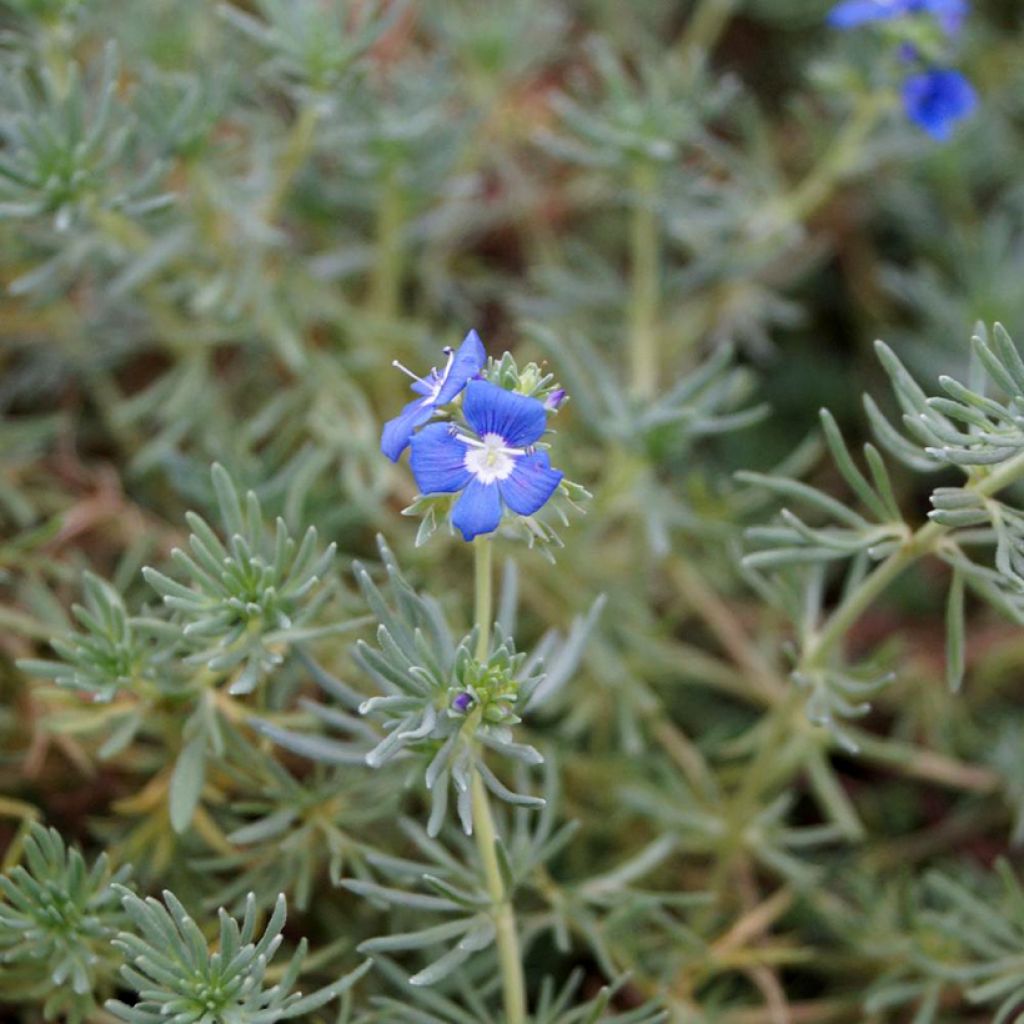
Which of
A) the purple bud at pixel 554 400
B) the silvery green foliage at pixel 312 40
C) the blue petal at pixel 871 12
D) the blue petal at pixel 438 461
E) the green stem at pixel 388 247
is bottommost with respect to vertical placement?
the green stem at pixel 388 247

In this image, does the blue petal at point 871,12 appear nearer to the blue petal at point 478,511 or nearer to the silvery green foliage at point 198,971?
the blue petal at point 478,511

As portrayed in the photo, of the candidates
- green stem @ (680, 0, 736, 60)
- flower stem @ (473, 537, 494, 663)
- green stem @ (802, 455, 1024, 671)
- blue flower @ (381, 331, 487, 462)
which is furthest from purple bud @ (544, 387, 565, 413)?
green stem @ (680, 0, 736, 60)

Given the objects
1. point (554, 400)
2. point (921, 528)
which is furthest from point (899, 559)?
point (554, 400)

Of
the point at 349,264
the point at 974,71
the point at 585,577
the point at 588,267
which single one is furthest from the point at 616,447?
the point at 974,71

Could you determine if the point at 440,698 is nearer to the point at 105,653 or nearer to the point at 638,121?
the point at 105,653

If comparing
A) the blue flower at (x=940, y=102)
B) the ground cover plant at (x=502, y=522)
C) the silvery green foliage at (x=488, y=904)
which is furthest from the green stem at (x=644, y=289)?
the silvery green foliage at (x=488, y=904)

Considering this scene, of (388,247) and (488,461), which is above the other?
(488,461)
